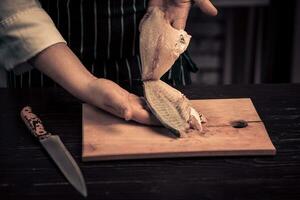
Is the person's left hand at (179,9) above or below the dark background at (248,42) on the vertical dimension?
above

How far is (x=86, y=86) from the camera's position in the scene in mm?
837

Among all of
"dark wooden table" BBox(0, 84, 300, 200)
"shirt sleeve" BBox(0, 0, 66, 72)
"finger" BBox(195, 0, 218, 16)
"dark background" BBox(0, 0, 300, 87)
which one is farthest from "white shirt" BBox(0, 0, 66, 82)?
"dark background" BBox(0, 0, 300, 87)

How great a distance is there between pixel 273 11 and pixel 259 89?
92 centimetres

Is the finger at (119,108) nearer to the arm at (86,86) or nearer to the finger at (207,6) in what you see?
the arm at (86,86)

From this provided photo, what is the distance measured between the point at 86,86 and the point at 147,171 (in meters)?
0.20

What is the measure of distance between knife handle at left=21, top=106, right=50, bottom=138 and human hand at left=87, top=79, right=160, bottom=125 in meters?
0.09

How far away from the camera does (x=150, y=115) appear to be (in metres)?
0.79

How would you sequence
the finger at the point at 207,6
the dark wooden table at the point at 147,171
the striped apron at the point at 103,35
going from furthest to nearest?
1. the striped apron at the point at 103,35
2. the finger at the point at 207,6
3. the dark wooden table at the point at 147,171

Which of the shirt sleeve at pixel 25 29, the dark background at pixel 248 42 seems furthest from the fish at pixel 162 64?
the dark background at pixel 248 42

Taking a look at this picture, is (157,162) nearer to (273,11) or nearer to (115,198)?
(115,198)

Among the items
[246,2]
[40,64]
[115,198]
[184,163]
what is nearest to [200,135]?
[184,163]

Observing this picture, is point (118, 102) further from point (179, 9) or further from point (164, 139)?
point (179, 9)

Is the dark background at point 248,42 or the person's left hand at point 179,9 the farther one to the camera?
the dark background at point 248,42

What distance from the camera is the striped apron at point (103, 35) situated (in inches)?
40.0
